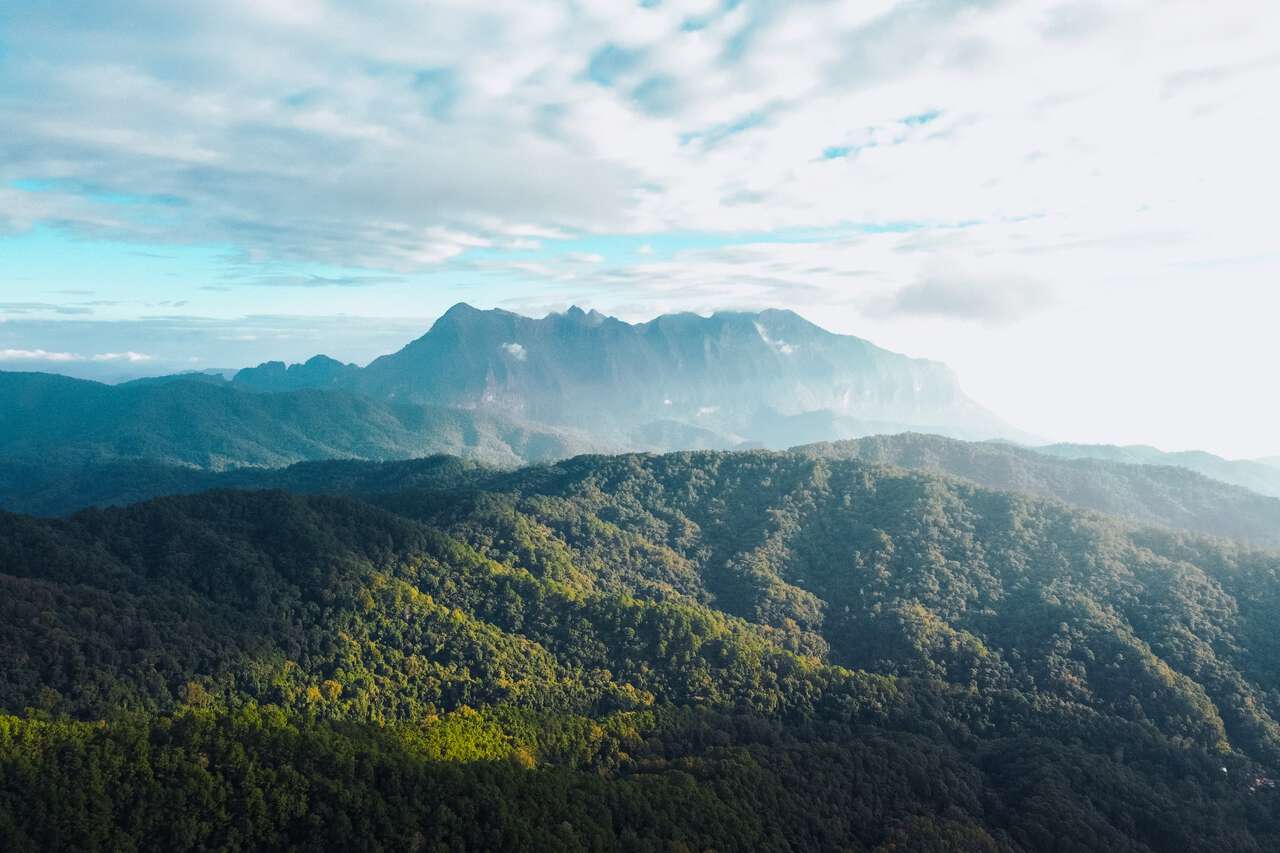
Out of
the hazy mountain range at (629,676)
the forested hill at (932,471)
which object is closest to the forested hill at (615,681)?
the hazy mountain range at (629,676)

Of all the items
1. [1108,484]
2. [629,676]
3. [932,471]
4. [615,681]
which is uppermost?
[932,471]

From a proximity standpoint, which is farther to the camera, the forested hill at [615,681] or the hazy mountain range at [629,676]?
the hazy mountain range at [629,676]

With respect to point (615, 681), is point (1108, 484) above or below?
above

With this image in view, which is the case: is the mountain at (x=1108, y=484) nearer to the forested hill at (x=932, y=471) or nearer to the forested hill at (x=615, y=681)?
the forested hill at (x=932, y=471)

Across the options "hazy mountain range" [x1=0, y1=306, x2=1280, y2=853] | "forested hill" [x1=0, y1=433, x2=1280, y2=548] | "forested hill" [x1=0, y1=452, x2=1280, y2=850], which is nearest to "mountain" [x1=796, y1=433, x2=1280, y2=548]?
"forested hill" [x1=0, y1=433, x2=1280, y2=548]

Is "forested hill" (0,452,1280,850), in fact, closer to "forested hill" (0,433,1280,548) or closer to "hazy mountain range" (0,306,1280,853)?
"hazy mountain range" (0,306,1280,853)

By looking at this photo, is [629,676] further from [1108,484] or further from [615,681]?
[1108,484]

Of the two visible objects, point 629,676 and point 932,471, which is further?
point 932,471

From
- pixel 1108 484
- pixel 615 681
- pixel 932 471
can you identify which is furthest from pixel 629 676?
pixel 1108 484
